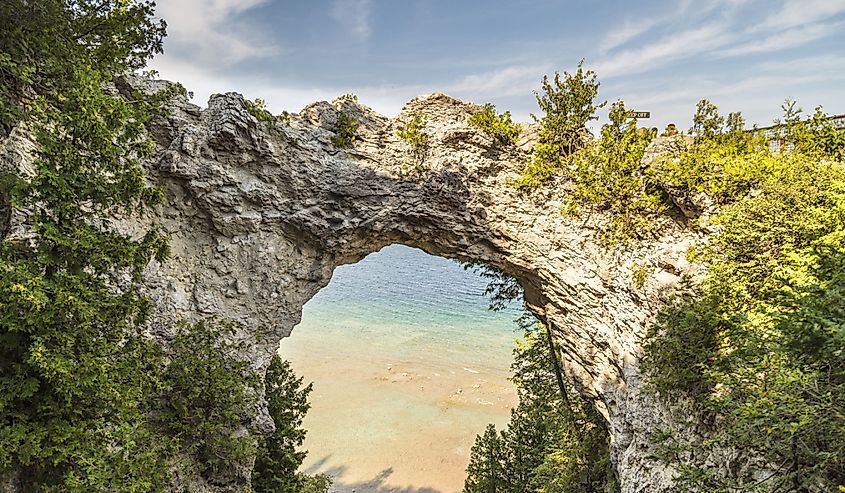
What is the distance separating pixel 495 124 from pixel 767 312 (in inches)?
288

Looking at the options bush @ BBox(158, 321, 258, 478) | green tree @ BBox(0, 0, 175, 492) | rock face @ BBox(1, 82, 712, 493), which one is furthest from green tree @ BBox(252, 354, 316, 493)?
green tree @ BBox(0, 0, 175, 492)

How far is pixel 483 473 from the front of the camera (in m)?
13.6

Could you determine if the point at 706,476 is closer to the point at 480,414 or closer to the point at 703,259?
the point at 703,259

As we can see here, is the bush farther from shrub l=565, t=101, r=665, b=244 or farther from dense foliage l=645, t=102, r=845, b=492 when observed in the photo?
shrub l=565, t=101, r=665, b=244

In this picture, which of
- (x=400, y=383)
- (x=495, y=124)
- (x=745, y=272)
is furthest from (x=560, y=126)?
(x=400, y=383)

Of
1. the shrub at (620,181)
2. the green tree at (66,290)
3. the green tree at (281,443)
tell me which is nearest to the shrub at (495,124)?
the shrub at (620,181)

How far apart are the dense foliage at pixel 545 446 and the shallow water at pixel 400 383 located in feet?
20.6

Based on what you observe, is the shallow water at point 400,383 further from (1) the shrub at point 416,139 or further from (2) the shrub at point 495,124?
(2) the shrub at point 495,124

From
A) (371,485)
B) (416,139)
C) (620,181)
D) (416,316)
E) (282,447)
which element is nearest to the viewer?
(620,181)

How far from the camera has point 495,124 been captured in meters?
11.0

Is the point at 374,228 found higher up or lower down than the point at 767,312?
higher up

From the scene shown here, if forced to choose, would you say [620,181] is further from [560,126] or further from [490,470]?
[490,470]

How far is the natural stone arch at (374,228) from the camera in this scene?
933 cm

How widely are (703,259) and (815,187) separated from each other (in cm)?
213
